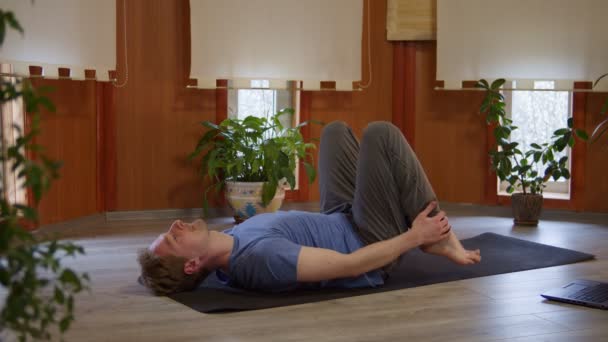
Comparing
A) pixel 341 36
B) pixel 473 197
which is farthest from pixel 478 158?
pixel 341 36

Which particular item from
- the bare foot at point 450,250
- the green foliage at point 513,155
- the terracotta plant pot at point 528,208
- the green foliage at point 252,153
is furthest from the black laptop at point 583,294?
the green foliage at point 252,153

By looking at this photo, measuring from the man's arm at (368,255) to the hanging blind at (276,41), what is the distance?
2300mm

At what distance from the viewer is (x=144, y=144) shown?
15.2 feet

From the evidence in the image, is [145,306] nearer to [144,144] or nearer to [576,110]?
[144,144]

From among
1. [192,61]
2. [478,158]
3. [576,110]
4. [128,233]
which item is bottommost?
[128,233]

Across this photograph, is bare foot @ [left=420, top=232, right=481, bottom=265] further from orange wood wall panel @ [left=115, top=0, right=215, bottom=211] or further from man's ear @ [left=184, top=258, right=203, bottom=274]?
orange wood wall panel @ [left=115, top=0, right=215, bottom=211]

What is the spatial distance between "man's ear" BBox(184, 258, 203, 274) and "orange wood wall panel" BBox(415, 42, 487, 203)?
292cm

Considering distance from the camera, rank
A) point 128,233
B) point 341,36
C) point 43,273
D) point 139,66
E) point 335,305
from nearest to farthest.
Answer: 1. point 335,305
2. point 43,273
3. point 128,233
4. point 139,66
5. point 341,36

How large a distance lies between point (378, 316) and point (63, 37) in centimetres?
243

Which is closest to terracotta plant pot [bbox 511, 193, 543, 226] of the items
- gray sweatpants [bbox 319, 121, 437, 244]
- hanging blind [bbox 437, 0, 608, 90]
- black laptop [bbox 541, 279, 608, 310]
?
hanging blind [bbox 437, 0, 608, 90]

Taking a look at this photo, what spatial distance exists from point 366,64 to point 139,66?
1555mm

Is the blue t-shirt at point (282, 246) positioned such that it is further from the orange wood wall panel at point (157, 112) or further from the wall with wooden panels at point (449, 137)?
the wall with wooden panels at point (449, 137)

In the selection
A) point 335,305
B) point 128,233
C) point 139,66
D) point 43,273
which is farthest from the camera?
point 139,66

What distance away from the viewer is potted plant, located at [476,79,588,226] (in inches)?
177
